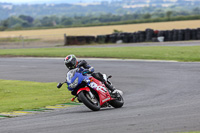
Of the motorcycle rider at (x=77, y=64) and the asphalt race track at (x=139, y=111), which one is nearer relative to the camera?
the asphalt race track at (x=139, y=111)

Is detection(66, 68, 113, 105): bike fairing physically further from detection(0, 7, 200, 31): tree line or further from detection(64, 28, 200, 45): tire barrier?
detection(0, 7, 200, 31): tree line

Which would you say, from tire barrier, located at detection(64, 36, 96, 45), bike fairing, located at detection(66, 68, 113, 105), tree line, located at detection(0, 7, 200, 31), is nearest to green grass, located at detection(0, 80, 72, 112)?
bike fairing, located at detection(66, 68, 113, 105)

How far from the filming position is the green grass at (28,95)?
1212 cm

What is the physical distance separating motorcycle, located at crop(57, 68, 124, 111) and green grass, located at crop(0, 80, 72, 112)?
201cm

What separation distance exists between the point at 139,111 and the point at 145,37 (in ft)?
104

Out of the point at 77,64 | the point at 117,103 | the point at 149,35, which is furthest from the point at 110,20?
the point at 77,64

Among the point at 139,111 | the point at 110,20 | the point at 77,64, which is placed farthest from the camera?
the point at 110,20

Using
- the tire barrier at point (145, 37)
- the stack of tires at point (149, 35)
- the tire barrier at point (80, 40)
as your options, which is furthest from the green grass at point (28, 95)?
the tire barrier at point (80, 40)

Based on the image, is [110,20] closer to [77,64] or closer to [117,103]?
[117,103]

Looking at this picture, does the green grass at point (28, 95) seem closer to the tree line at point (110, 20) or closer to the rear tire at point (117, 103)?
the rear tire at point (117, 103)

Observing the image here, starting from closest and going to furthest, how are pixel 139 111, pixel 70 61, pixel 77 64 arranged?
pixel 139 111 → pixel 70 61 → pixel 77 64

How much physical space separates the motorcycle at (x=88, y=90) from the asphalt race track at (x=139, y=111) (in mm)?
267

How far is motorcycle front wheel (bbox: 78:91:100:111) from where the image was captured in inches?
391

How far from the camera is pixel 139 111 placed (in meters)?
9.49
